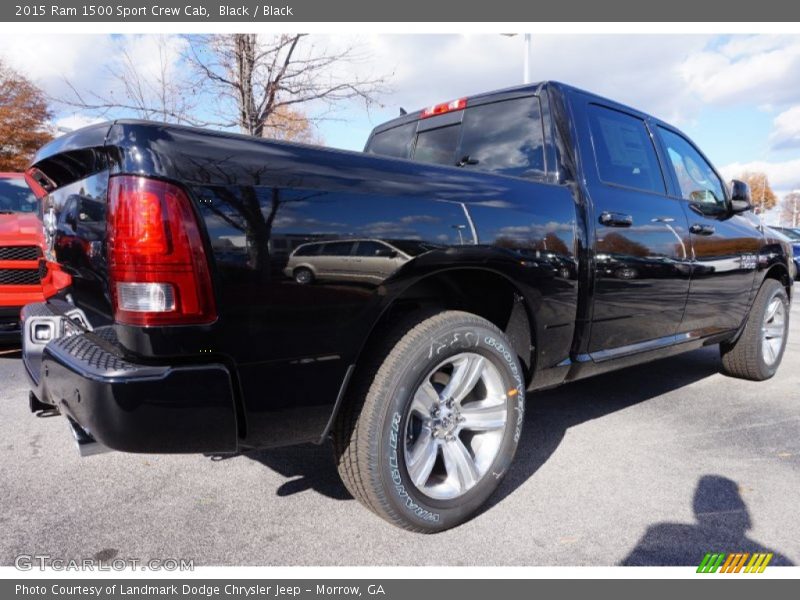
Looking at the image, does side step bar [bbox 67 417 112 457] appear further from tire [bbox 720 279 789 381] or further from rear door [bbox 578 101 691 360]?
tire [bbox 720 279 789 381]

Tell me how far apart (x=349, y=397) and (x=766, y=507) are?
1.97 meters

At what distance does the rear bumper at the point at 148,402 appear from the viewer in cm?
164

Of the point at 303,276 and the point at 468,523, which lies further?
the point at 468,523

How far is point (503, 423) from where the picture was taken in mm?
2469

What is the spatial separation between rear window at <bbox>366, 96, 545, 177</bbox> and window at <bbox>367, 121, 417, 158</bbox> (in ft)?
0.24

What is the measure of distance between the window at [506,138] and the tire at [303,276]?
1594 mm

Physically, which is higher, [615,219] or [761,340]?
[615,219]

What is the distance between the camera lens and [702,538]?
227cm

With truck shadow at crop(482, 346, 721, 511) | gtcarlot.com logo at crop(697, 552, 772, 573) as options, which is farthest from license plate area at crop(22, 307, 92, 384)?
gtcarlot.com logo at crop(697, 552, 772, 573)

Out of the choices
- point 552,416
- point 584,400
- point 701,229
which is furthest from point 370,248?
point 584,400

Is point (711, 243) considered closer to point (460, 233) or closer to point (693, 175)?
point (693, 175)

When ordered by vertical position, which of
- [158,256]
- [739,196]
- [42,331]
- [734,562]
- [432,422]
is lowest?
[734,562]

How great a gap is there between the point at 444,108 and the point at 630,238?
1.40 meters
